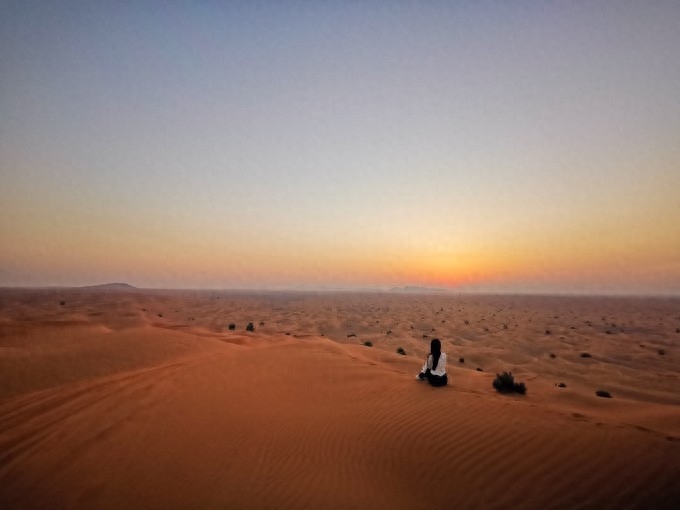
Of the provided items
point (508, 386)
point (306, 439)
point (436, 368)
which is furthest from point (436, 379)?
point (306, 439)

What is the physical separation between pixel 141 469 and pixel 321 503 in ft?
8.32

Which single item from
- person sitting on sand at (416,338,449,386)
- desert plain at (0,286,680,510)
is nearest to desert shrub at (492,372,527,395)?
desert plain at (0,286,680,510)

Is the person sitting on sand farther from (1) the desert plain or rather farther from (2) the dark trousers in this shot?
(1) the desert plain

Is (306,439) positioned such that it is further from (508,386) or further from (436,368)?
(508,386)

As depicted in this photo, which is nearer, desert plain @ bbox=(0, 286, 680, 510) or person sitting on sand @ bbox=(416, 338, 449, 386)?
desert plain @ bbox=(0, 286, 680, 510)

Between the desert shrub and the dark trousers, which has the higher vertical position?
the dark trousers

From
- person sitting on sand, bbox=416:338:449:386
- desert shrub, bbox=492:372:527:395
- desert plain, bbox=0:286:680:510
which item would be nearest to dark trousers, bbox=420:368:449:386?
person sitting on sand, bbox=416:338:449:386

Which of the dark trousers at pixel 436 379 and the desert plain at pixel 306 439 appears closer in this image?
the desert plain at pixel 306 439

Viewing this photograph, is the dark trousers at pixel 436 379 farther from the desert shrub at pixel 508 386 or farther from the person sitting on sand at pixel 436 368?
the desert shrub at pixel 508 386

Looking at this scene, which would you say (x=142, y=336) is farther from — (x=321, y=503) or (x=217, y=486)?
(x=321, y=503)

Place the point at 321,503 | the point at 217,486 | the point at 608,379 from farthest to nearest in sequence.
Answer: the point at 608,379, the point at 217,486, the point at 321,503

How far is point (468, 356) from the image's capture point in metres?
17.7

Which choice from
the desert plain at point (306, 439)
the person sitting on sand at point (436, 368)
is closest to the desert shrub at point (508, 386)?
the desert plain at point (306, 439)

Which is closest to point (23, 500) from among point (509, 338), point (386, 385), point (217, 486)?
point (217, 486)
